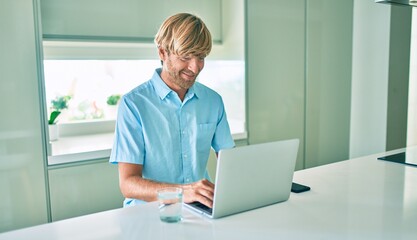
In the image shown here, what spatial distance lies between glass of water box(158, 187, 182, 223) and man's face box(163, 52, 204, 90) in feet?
2.01

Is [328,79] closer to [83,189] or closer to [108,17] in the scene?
[108,17]

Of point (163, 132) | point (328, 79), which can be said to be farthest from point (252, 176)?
point (328, 79)

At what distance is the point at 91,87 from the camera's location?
311cm

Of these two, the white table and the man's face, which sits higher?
the man's face

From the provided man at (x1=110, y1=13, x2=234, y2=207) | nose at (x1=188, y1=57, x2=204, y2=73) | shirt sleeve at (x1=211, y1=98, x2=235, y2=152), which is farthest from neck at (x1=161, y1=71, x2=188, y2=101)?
shirt sleeve at (x1=211, y1=98, x2=235, y2=152)

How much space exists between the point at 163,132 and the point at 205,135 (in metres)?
0.22

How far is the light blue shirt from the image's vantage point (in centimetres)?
163

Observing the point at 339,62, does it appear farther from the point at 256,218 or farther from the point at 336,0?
the point at 256,218

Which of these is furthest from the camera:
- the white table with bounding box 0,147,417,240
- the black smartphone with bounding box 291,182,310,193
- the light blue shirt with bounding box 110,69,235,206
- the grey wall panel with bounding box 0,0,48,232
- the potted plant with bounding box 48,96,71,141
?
the potted plant with bounding box 48,96,71,141

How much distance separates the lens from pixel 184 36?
1.57 m

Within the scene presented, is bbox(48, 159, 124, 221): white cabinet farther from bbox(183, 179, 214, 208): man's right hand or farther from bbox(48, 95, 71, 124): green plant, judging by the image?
bbox(183, 179, 214, 208): man's right hand

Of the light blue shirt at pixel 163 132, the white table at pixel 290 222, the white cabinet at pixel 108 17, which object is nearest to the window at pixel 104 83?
the white cabinet at pixel 108 17

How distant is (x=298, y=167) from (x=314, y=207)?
2288mm

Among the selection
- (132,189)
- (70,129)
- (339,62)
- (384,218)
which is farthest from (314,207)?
(339,62)
